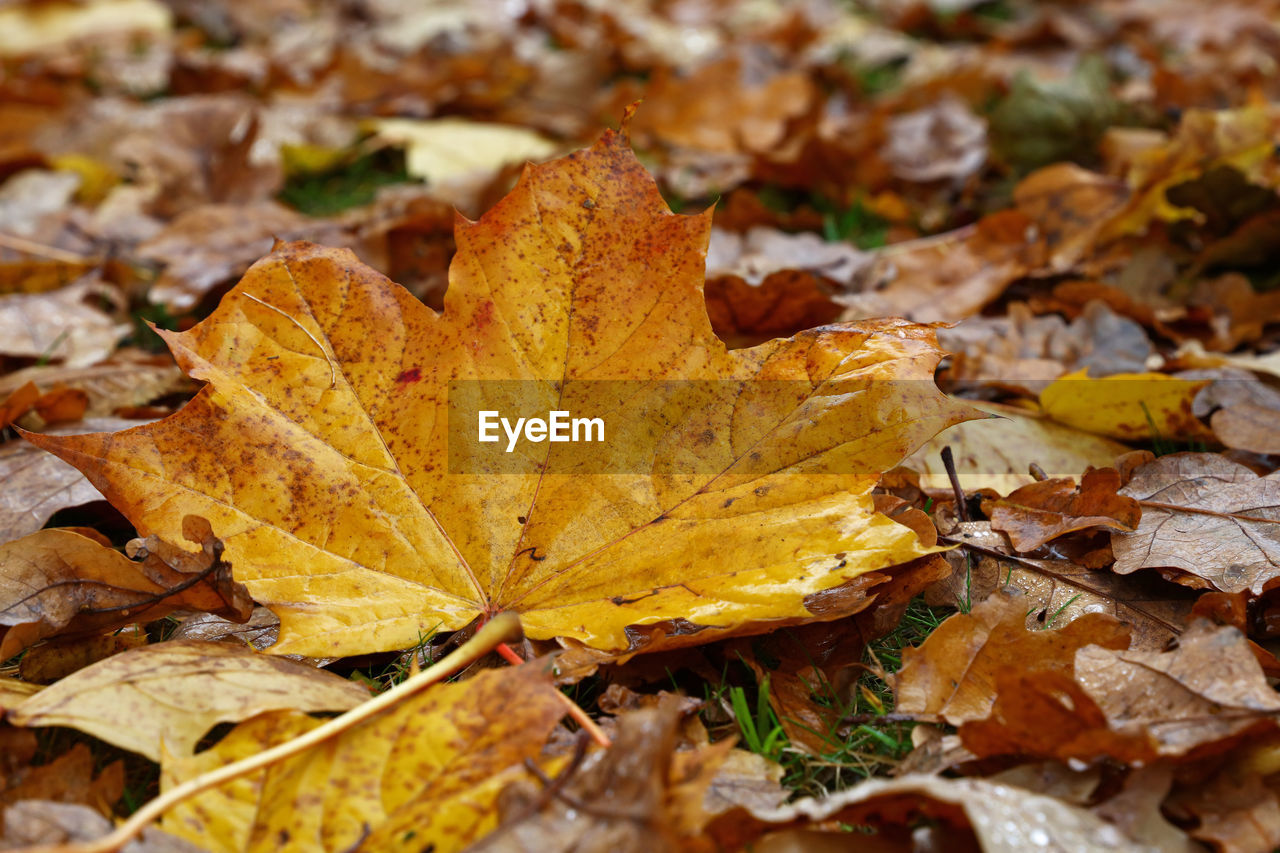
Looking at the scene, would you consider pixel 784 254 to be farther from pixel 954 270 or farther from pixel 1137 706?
pixel 1137 706

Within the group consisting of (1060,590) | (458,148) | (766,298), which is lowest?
(1060,590)

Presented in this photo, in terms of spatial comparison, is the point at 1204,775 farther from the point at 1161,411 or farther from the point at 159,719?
the point at 159,719

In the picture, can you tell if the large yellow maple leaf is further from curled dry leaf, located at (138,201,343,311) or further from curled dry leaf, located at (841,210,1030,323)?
curled dry leaf, located at (138,201,343,311)

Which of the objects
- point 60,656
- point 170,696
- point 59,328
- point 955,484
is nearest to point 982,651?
point 955,484

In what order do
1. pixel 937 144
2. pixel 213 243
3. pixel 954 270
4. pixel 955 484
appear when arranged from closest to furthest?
1. pixel 955 484
2. pixel 954 270
3. pixel 213 243
4. pixel 937 144

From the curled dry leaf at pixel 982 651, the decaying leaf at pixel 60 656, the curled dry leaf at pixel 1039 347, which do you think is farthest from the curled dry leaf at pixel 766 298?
the decaying leaf at pixel 60 656

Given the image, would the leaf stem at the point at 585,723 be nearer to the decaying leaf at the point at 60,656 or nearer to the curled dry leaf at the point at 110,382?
the decaying leaf at the point at 60,656
